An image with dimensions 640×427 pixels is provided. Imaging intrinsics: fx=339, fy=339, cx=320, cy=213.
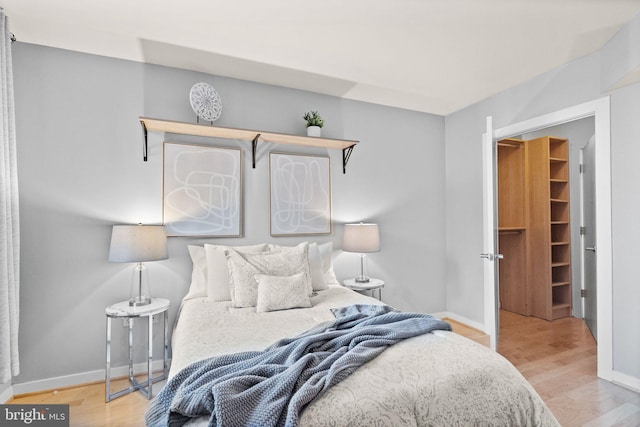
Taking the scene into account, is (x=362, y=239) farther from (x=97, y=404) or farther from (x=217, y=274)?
(x=97, y=404)

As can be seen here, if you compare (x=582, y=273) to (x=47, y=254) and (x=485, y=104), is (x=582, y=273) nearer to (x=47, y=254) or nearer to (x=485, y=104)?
(x=485, y=104)

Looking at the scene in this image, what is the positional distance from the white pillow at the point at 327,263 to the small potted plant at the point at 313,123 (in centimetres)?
109

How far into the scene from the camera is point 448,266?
4.25 metres

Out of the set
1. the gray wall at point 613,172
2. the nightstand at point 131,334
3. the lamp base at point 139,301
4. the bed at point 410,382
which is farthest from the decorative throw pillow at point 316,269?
the gray wall at point 613,172

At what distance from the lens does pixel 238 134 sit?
2996 mm

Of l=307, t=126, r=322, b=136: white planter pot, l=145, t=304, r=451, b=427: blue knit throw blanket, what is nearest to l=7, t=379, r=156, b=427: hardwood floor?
l=145, t=304, r=451, b=427: blue knit throw blanket

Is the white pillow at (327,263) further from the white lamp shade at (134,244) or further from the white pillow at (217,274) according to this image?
the white lamp shade at (134,244)

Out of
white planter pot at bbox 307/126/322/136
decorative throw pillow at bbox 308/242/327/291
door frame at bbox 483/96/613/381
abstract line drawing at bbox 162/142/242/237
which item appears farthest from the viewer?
white planter pot at bbox 307/126/322/136

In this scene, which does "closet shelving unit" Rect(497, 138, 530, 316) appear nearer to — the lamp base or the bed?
the bed

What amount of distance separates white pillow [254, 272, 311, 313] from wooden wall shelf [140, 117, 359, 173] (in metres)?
1.23

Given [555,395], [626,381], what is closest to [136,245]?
[555,395]

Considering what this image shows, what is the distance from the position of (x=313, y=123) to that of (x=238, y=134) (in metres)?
0.74

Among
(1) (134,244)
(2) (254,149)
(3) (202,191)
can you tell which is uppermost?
(2) (254,149)

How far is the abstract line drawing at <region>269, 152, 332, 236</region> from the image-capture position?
3305 mm
